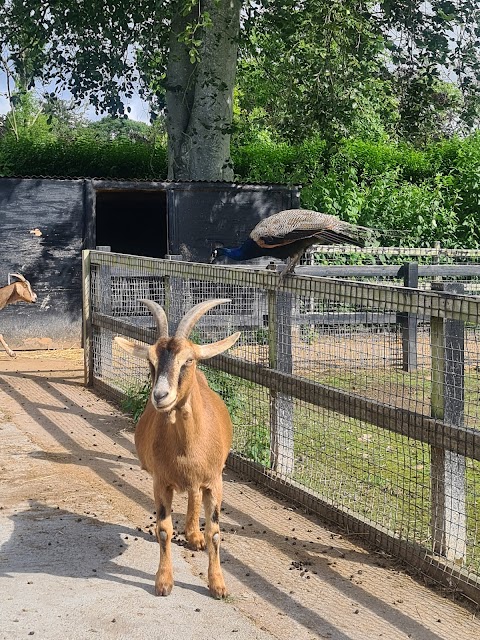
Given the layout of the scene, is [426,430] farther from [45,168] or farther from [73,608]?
[45,168]

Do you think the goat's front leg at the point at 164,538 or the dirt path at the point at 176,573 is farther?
the goat's front leg at the point at 164,538

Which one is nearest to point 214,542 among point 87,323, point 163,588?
point 163,588

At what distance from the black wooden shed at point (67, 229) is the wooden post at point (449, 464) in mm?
10029

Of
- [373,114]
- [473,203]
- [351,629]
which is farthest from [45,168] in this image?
[351,629]

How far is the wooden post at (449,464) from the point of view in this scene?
4789 mm

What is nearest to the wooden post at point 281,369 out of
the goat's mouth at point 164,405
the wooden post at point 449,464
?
the wooden post at point 449,464

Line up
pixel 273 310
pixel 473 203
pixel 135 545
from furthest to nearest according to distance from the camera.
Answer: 1. pixel 473 203
2. pixel 273 310
3. pixel 135 545

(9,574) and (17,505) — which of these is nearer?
(9,574)

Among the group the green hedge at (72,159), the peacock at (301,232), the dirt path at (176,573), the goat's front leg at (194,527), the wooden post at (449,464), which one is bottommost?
the dirt path at (176,573)

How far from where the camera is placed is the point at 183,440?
185 inches

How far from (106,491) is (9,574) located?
1627 millimetres

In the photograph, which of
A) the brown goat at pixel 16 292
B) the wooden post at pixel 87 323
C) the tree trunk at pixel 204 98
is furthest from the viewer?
the tree trunk at pixel 204 98

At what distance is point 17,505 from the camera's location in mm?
6102

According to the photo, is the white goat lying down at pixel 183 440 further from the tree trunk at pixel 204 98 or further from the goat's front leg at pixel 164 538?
the tree trunk at pixel 204 98
